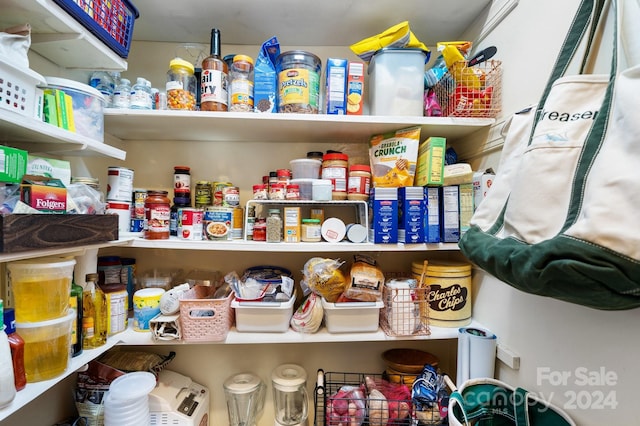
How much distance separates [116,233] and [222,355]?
2.44 ft

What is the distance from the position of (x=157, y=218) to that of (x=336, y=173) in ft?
2.32

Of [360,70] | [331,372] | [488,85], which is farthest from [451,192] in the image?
[331,372]

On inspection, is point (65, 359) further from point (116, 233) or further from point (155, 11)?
point (155, 11)

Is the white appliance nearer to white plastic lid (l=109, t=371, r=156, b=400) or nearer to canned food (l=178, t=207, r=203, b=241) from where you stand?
white plastic lid (l=109, t=371, r=156, b=400)

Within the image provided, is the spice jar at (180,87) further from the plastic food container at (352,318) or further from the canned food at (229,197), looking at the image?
the plastic food container at (352,318)

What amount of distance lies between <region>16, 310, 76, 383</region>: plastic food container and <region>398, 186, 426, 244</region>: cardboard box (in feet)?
3.58

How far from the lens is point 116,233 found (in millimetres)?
971

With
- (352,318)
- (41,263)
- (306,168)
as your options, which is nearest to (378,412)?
(352,318)

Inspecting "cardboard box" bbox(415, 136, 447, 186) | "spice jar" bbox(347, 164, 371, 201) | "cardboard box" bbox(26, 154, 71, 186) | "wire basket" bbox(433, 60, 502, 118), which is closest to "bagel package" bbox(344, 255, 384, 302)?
"spice jar" bbox(347, 164, 371, 201)

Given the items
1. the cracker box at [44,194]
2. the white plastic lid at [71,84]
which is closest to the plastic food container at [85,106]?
the white plastic lid at [71,84]

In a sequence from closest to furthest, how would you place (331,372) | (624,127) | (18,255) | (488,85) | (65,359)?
1. (624,127)
2. (18,255)
3. (65,359)
4. (488,85)
5. (331,372)

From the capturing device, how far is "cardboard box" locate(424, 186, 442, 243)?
3.57 ft

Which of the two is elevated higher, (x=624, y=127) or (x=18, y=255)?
(x=624, y=127)

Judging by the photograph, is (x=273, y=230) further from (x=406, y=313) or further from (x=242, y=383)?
(x=242, y=383)
